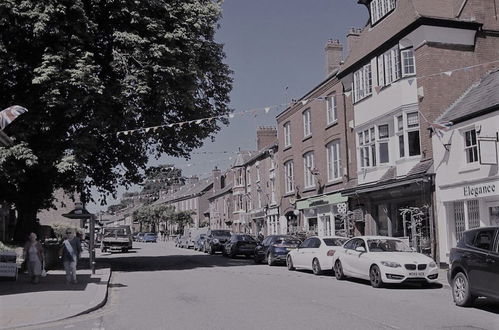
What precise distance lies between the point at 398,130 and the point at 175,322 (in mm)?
15698

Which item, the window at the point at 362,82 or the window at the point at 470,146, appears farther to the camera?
the window at the point at 362,82

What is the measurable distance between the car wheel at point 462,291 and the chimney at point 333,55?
22.8 metres

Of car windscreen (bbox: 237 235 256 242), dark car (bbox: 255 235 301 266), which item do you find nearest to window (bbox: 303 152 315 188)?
car windscreen (bbox: 237 235 256 242)

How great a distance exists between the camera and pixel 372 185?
24438 mm

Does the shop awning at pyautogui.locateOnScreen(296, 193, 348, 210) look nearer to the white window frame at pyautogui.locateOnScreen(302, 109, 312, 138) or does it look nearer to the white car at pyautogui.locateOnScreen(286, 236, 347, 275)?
the white window frame at pyautogui.locateOnScreen(302, 109, 312, 138)

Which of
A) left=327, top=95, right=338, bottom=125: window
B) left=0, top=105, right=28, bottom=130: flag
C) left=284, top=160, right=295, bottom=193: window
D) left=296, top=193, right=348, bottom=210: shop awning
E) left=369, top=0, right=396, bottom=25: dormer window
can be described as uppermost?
left=369, top=0, right=396, bottom=25: dormer window

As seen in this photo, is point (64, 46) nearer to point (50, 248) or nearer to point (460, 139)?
point (50, 248)

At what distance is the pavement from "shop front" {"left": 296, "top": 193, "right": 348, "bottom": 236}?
1374 centimetres

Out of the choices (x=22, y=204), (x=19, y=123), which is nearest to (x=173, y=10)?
(x=19, y=123)

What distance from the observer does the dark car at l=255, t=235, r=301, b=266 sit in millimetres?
24984

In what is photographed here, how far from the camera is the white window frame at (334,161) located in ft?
97.8

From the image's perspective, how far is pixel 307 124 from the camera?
3428 centimetres

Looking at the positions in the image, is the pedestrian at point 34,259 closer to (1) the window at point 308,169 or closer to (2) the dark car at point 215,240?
(1) the window at point 308,169

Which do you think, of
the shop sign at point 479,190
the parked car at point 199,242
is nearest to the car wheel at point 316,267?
the shop sign at point 479,190
